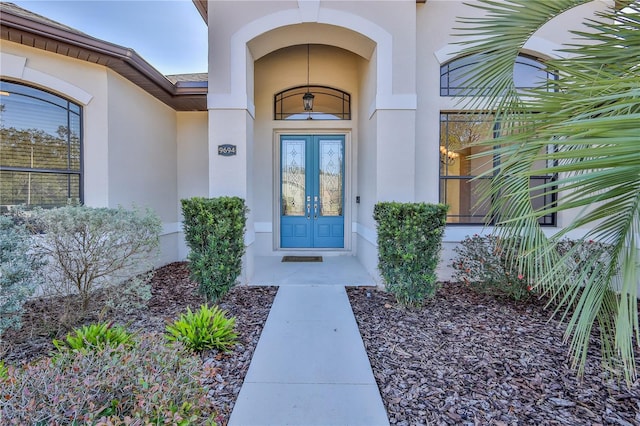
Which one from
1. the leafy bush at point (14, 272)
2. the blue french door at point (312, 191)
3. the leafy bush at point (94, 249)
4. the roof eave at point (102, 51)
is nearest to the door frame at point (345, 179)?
the blue french door at point (312, 191)

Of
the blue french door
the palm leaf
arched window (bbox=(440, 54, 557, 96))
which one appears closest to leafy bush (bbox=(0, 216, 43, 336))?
the palm leaf

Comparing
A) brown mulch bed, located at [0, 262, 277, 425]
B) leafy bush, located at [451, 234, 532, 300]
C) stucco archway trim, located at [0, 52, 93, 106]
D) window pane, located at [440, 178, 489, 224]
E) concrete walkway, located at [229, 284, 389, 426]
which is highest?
stucco archway trim, located at [0, 52, 93, 106]

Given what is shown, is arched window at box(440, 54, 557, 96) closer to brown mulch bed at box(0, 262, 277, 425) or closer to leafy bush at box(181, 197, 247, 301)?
leafy bush at box(181, 197, 247, 301)

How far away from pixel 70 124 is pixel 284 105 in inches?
158

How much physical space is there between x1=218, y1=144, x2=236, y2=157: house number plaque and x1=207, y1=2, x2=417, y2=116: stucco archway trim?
63cm

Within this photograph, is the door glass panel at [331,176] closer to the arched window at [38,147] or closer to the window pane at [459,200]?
the window pane at [459,200]

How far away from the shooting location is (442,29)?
211 inches

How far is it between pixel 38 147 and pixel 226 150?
105 inches

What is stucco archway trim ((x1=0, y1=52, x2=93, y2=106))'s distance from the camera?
402cm

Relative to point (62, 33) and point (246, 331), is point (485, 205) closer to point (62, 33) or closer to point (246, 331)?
point (246, 331)

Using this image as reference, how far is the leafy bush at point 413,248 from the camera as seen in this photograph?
3.86m

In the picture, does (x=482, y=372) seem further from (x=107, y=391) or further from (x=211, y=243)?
(x=211, y=243)

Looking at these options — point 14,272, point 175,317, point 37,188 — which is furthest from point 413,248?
point 37,188

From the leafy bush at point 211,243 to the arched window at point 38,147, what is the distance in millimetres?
2117
